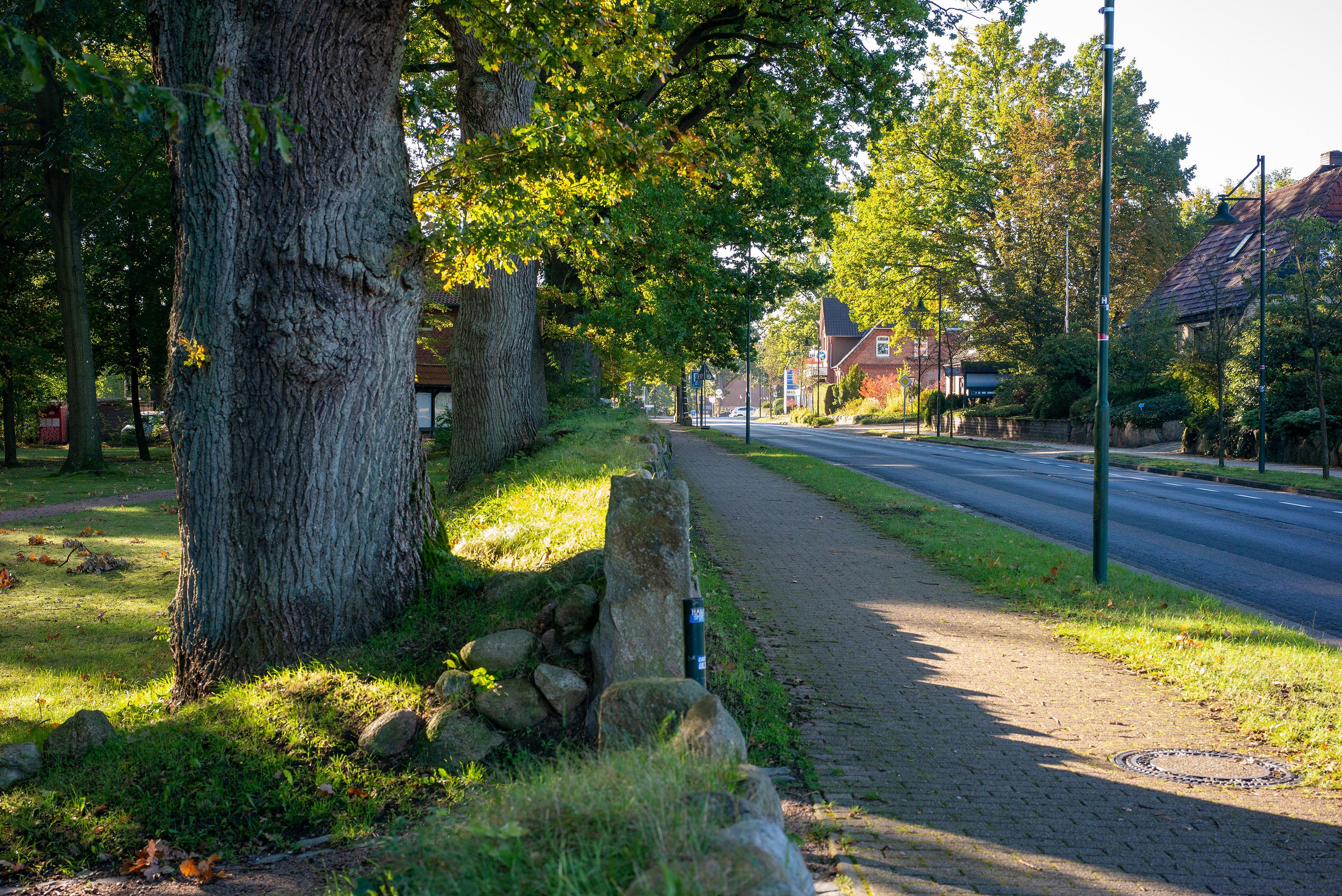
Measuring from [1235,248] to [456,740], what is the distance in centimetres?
4304

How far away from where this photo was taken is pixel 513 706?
535 cm

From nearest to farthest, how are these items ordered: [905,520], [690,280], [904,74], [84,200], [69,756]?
[69,756] → [905,520] → [904,74] → [690,280] → [84,200]

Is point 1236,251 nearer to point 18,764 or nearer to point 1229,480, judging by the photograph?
point 1229,480

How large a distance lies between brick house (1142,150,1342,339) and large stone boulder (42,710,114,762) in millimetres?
32586

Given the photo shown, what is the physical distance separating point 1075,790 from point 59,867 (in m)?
4.96

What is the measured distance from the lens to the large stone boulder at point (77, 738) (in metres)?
5.30

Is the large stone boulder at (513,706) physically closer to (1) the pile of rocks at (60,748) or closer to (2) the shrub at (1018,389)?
(1) the pile of rocks at (60,748)

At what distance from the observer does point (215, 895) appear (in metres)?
4.00

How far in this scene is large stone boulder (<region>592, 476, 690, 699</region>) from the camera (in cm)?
544

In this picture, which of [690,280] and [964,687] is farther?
[690,280]

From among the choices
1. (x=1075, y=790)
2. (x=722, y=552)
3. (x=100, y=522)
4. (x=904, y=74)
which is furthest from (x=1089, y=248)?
(x=1075, y=790)

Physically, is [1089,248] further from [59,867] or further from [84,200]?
[59,867]

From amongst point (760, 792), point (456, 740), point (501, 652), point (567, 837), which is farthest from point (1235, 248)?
point (567, 837)

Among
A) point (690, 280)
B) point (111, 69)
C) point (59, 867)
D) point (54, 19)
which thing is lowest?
point (59, 867)
